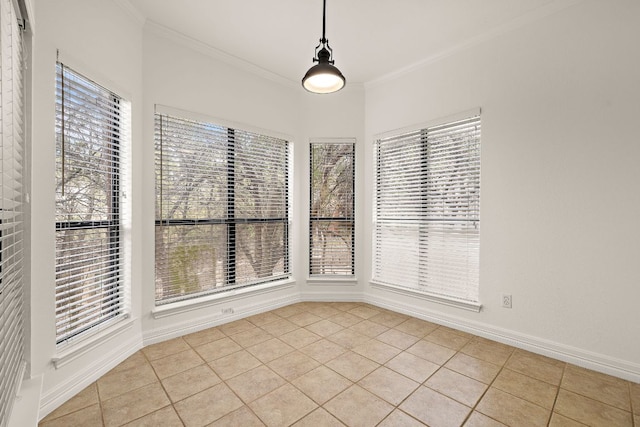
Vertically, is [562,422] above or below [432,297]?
below

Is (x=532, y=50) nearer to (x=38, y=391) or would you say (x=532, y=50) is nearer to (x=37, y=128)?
(x=37, y=128)

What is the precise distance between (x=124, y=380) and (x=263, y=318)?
1.49 meters

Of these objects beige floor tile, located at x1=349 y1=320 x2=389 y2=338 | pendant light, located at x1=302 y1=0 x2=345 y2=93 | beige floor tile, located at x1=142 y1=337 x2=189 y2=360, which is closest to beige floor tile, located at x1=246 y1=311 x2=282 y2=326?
beige floor tile, located at x1=142 y1=337 x2=189 y2=360

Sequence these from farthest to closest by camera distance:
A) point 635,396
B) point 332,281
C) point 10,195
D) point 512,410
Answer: point 332,281 < point 635,396 < point 512,410 < point 10,195

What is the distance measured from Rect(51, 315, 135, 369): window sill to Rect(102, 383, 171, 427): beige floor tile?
15.4 inches

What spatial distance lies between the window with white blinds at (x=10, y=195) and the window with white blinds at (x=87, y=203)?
15.6 inches

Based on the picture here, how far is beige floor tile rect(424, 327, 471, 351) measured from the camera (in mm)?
2781

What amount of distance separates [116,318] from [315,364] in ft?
5.49

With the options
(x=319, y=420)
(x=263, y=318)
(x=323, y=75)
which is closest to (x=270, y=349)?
(x=263, y=318)

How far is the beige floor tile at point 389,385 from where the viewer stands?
6.63 ft

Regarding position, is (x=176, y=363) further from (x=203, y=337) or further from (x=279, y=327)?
(x=279, y=327)

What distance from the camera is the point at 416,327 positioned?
321 centimetres

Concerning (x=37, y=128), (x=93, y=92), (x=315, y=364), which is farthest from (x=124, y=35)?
(x=315, y=364)

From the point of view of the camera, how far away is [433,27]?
281 cm
